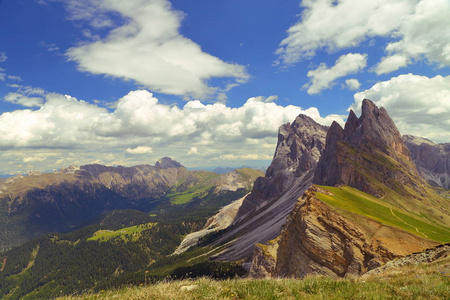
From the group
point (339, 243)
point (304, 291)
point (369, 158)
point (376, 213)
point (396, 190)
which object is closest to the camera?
point (304, 291)

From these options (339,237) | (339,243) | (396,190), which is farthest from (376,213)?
(396,190)

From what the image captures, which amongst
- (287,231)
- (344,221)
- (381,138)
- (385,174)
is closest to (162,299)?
(344,221)

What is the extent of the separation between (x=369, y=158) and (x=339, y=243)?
104 m

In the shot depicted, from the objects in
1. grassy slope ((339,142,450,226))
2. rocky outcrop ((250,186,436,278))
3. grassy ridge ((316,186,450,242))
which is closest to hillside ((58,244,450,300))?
rocky outcrop ((250,186,436,278))

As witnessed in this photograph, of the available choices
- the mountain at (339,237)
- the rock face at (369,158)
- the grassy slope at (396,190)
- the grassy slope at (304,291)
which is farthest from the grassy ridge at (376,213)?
the grassy slope at (304,291)

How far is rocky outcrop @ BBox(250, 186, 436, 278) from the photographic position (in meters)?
39.6

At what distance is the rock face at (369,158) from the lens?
341 feet

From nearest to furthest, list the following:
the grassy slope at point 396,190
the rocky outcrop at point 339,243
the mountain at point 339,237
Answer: the rocky outcrop at point 339,243, the mountain at point 339,237, the grassy slope at point 396,190

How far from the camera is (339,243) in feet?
139

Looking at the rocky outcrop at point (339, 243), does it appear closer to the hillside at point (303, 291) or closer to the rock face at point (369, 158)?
the hillside at point (303, 291)

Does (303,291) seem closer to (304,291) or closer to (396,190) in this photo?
(304,291)

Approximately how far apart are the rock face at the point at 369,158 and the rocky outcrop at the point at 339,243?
57.5 meters

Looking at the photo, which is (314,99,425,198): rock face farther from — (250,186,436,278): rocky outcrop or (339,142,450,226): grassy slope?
(250,186,436,278): rocky outcrop

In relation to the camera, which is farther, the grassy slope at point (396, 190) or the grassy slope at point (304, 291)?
the grassy slope at point (396, 190)
